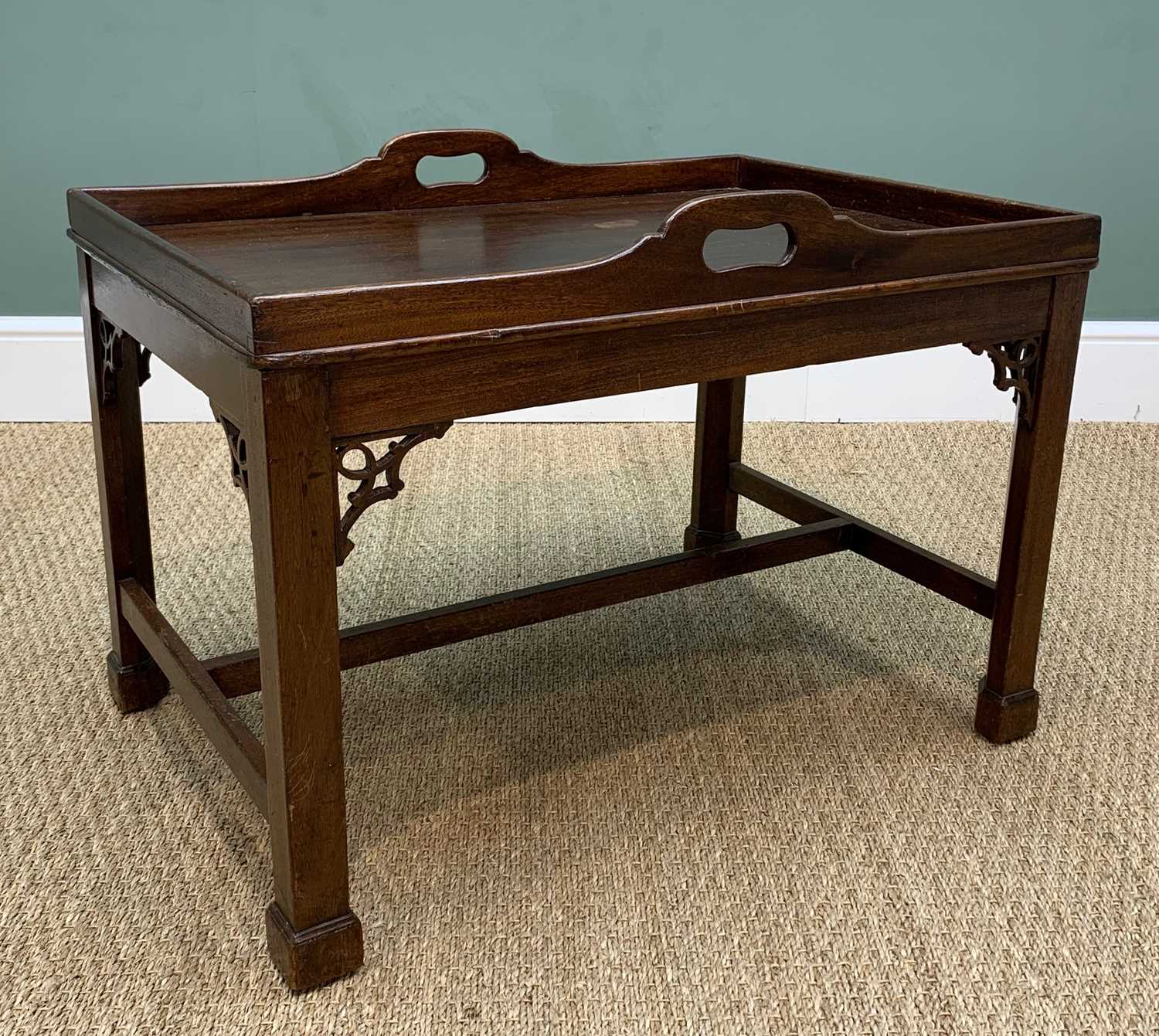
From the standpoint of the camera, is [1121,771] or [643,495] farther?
[643,495]

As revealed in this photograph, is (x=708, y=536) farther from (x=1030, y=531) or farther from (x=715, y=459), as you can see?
(x=1030, y=531)

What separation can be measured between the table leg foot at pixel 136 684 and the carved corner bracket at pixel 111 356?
0.31 m

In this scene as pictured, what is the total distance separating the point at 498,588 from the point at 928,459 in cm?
92

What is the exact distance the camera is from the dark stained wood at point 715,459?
1725 millimetres

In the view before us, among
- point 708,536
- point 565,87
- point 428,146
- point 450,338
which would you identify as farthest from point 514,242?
point 565,87

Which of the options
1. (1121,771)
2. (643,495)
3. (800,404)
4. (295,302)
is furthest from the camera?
(800,404)

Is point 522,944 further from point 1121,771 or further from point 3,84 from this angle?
point 3,84

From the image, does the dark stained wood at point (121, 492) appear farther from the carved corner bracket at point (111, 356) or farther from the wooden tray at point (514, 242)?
the wooden tray at point (514, 242)

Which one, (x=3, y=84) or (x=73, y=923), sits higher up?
(x=3, y=84)

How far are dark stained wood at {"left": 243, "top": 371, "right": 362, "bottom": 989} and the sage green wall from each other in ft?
5.06

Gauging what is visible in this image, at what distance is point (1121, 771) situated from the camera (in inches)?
53.7

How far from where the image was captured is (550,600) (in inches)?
57.4

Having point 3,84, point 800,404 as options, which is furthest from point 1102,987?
Result: point 3,84

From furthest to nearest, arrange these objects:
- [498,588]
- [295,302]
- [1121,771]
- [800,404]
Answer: [800,404] → [498,588] → [1121,771] → [295,302]
